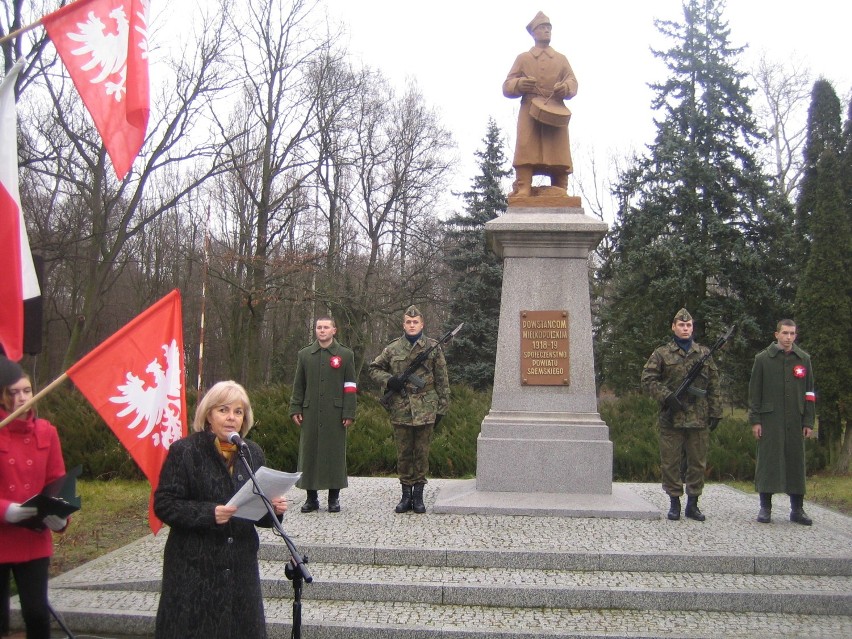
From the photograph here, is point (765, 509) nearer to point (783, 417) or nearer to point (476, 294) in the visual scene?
point (783, 417)

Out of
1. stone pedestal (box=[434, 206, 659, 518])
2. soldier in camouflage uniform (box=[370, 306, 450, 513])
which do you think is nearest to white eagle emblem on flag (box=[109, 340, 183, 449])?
soldier in camouflage uniform (box=[370, 306, 450, 513])

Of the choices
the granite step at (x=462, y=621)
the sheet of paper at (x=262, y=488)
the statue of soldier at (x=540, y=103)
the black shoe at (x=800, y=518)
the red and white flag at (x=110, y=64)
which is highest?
the statue of soldier at (x=540, y=103)

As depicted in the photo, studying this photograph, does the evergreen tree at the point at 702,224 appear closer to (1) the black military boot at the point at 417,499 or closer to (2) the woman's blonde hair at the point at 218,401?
(1) the black military boot at the point at 417,499

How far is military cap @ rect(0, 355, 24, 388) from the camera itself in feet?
12.8

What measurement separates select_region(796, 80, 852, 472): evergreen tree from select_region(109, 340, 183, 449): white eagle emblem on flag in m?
13.2

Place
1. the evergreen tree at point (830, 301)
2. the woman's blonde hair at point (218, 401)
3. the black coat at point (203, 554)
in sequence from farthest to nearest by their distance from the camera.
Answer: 1. the evergreen tree at point (830, 301)
2. the woman's blonde hair at point (218, 401)
3. the black coat at point (203, 554)

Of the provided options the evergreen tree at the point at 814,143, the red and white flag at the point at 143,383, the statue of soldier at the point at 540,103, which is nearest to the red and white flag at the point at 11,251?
the red and white flag at the point at 143,383

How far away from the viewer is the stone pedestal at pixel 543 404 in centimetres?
798

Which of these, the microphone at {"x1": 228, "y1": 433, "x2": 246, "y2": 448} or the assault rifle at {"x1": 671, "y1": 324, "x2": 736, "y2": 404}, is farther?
the assault rifle at {"x1": 671, "y1": 324, "x2": 736, "y2": 404}

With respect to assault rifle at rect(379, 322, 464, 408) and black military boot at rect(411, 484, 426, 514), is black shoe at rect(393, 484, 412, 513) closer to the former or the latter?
black military boot at rect(411, 484, 426, 514)

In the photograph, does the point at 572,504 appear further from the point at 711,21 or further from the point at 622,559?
the point at 711,21

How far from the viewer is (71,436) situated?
12.6m

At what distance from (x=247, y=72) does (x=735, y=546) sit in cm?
2261

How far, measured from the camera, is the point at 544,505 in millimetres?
7566
